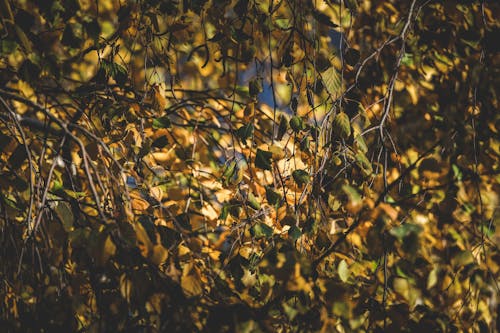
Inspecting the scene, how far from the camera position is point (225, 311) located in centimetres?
101

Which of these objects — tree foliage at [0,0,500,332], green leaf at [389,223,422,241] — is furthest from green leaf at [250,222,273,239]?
green leaf at [389,223,422,241]

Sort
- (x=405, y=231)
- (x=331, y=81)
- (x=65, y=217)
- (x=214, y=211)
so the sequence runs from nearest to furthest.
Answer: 1. (x=405, y=231)
2. (x=65, y=217)
3. (x=331, y=81)
4. (x=214, y=211)

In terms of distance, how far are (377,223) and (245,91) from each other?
89 cm

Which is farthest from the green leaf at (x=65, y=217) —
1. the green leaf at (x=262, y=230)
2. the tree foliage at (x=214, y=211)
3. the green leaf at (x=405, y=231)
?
the green leaf at (x=405, y=231)

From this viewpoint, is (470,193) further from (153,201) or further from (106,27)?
(106,27)

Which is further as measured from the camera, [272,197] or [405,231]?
[272,197]

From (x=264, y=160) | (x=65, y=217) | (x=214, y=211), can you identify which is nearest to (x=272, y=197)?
(x=264, y=160)

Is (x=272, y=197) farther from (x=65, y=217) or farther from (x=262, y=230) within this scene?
(x=65, y=217)

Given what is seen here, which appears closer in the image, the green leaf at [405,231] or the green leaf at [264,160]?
the green leaf at [405,231]

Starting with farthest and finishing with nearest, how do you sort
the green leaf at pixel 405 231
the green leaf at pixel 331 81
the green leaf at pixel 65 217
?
the green leaf at pixel 331 81 < the green leaf at pixel 65 217 < the green leaf at pixel 405 231

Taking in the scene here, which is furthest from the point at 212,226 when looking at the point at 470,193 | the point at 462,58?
the point at 462,58

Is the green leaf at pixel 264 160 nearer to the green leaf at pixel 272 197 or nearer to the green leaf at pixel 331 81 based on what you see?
the green leaf at pixel 272 197

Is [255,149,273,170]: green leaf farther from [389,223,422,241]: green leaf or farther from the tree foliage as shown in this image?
[389,223,422,241]: green leaf

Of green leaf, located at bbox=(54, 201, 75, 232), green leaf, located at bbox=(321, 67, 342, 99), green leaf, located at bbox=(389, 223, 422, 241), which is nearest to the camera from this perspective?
green leaf, located at bbox=(389, 223, 422, 241)
